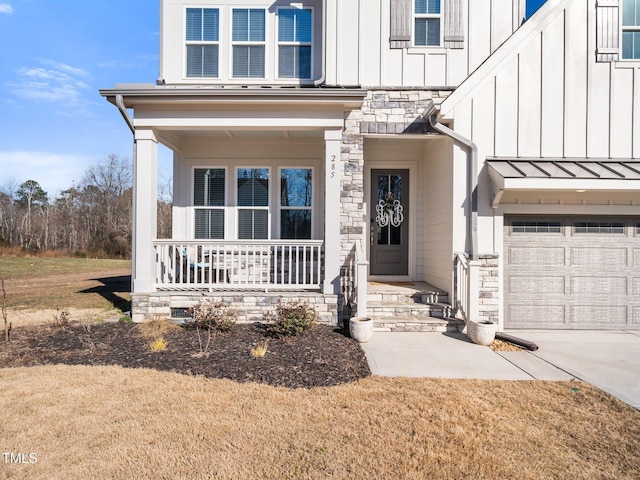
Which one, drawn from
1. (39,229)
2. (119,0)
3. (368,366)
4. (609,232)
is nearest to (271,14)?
(119,0)

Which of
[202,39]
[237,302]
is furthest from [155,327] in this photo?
[202,39]

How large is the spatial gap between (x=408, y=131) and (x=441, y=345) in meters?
3.82

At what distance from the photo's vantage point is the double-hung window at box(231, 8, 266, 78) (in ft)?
24.7

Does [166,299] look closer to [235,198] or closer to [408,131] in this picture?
[235,198]

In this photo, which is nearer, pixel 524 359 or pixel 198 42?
pixel 524 359

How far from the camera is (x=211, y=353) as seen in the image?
15.4ft

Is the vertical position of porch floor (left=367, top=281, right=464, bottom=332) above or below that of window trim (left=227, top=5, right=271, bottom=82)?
below

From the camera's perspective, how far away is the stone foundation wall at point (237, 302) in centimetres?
605

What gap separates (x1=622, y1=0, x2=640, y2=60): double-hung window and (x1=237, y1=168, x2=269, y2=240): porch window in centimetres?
687

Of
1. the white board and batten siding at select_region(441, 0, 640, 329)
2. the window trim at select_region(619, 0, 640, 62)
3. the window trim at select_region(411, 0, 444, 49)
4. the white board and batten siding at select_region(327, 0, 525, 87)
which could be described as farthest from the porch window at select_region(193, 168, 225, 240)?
the window trim at select_region(619, 0, 640, 62)

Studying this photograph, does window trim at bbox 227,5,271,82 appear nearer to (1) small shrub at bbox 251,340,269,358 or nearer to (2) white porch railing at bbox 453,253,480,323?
(2) white porch railing at bbox 453,253,480,323

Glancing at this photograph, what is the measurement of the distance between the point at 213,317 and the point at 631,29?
857cm

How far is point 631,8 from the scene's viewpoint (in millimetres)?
6262

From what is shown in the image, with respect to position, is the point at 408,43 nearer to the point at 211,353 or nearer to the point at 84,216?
the point at 211,353
